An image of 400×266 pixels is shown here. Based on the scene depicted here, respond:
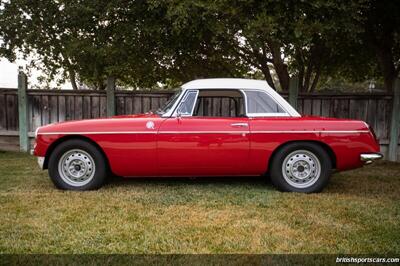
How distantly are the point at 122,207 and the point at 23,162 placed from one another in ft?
12.7

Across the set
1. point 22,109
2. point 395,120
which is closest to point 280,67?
point 395,120

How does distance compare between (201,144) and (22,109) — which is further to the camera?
(22,109)

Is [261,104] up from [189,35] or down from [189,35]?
down

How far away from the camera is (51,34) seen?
28.7 ft

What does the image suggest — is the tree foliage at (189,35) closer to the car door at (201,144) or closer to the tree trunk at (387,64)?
the tree trunk at (387,64)

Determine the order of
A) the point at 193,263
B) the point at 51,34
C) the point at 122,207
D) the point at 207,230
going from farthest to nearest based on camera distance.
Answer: the point at 51,34 < the point at 122,207 < the point at 207,230 < the point at 193,263

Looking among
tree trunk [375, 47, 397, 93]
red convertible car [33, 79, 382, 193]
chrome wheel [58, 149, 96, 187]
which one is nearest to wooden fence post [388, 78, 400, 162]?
tree trunk [375, 47, 397, 93]

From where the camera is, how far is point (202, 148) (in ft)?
17.3

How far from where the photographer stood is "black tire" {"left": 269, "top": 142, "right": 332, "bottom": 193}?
533 cm

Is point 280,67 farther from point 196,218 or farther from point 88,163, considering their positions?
point 196,218

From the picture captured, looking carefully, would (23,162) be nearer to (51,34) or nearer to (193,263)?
(51,34)

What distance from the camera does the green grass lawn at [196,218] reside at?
344 centimetres

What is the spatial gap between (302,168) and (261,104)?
1.07 m

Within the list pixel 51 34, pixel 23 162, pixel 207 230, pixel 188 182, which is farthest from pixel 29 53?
pixel 207 230
